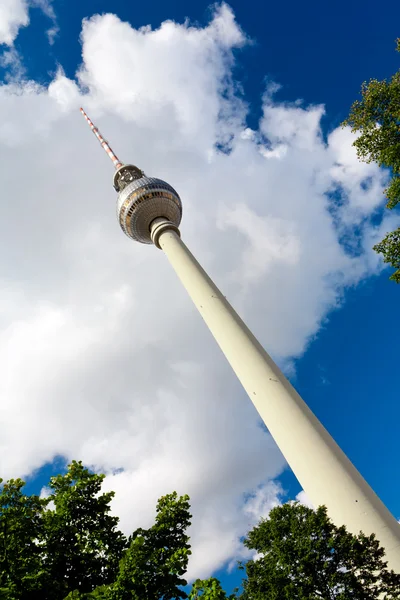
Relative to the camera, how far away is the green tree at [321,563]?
56.7 ft

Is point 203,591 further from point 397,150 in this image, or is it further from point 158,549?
point 397,150

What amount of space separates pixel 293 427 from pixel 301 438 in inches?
34.0

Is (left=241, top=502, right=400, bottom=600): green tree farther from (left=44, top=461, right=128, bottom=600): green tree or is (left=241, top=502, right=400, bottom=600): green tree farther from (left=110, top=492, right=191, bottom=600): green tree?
(left=44, top=461, right=128, bottom=600): green tree

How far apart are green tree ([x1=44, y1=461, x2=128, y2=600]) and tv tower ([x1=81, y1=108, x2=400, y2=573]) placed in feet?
36.9

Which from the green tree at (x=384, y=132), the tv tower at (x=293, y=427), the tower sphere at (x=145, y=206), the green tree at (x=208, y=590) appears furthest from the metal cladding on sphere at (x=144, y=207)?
the green tree at (x=208, y=590)

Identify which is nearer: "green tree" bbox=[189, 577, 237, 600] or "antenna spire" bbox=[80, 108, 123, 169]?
"green tree" bbox=[189, 577, 237, 600]

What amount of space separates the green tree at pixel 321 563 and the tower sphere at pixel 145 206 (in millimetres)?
42763

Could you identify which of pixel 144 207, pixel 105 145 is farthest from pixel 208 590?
pixel 105 145

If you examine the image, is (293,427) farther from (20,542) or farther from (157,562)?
(20,542)

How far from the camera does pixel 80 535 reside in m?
20.0

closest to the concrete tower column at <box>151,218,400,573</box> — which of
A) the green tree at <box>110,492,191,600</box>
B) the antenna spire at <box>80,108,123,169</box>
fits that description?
the green tree at <box>110,492,191,600</box>

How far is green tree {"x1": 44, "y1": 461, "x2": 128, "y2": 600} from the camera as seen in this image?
18859 mm

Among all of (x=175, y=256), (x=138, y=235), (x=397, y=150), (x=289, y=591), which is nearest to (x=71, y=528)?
(x=289, y=591)

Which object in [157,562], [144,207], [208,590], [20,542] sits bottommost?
[208,590]
